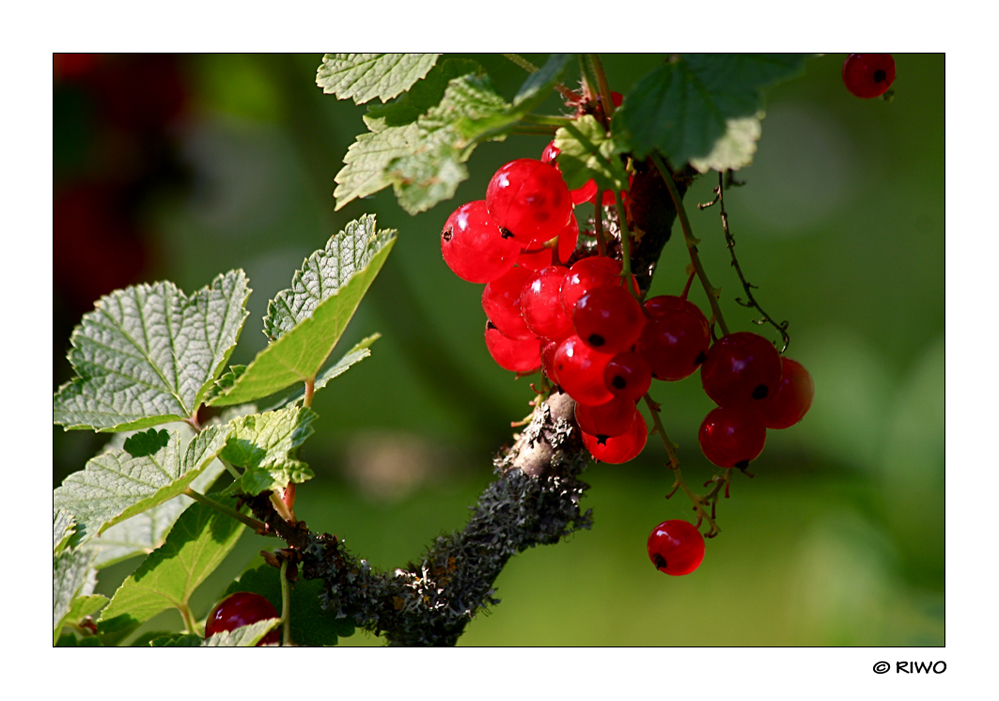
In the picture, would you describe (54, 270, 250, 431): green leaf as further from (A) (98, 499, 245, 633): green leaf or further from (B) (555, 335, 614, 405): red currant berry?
(B) (555, 335, 614, 405): red currant berry

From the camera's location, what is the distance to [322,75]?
0.77 meters

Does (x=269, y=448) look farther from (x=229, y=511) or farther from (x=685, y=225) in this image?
(x=685, y=225)

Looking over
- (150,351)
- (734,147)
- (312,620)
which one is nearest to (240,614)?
(312,620)

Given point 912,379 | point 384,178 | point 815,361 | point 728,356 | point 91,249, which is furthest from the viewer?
point 815,361

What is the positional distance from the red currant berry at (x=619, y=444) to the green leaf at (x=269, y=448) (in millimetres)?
282

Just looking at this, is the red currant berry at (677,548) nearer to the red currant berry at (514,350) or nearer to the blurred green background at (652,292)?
the red currant berry at (514,350)

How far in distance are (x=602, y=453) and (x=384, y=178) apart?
0.36 meters

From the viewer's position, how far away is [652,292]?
1.97 meters

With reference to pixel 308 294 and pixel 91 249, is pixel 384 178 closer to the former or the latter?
pixel 308 294

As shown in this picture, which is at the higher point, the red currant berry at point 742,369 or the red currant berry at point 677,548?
the red currant berry at point 742,369

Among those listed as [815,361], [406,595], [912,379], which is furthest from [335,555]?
[815,361]

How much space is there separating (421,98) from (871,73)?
0.52m

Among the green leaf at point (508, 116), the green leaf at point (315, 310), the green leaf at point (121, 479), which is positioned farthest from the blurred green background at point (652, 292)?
the green leaf at point (508, 116)

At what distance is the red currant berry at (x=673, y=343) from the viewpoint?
0.64 meters
